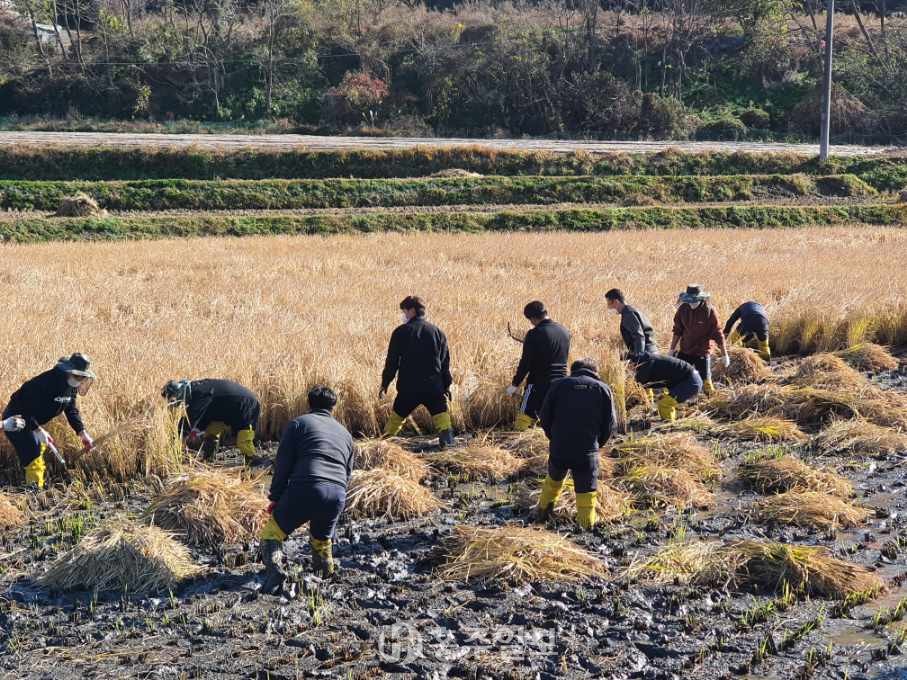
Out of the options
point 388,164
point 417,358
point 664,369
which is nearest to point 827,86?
point 388,164

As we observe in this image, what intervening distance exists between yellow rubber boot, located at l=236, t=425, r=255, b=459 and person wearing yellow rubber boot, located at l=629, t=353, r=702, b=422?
4.04 m

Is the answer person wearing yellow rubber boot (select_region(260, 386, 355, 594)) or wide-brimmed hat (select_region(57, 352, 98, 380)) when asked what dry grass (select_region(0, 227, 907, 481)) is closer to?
wide-brimmed hat (select_region(57, 352, 98, 380))

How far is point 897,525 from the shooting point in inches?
295

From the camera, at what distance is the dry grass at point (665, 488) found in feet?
26.0

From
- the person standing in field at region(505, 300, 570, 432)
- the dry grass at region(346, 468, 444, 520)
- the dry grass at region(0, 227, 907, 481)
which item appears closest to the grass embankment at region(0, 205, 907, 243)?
the dry grass at region(0, 227, 907, 481)

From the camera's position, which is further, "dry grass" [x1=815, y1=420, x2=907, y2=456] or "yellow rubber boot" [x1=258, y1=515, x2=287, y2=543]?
"dry grass" [x1=815, y1=420, x2=907, y2=456]

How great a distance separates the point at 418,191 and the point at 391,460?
25080mm

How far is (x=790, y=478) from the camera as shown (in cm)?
822

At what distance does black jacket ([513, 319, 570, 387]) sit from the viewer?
910 cm

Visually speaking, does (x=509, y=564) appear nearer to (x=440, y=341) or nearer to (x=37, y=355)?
(x=440, y=341)

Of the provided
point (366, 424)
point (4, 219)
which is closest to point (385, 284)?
point (366, 424)

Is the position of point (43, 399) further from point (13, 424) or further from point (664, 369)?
point (664, 369)

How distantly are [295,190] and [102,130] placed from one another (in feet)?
49.9

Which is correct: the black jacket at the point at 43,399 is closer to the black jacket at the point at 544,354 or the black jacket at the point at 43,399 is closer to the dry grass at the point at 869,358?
the black jacket at the point at 544,354
